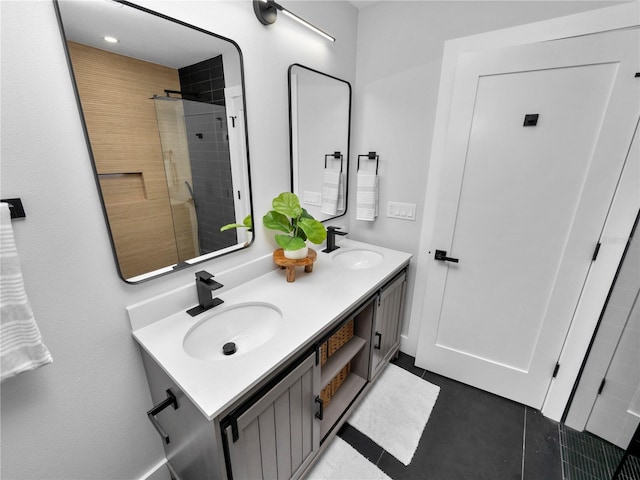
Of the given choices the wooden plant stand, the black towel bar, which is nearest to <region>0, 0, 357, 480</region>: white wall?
the black towel bar

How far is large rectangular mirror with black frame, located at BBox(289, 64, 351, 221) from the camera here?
1589 mm

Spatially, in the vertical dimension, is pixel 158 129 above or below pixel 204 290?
above

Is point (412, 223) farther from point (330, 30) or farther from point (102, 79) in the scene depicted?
point (102, 79)

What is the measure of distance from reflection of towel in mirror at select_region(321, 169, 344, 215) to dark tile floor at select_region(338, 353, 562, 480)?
140 centimetres

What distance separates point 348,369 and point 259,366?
3.56 feet

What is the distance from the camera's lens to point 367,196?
1984 mm

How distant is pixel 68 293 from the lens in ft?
2.97

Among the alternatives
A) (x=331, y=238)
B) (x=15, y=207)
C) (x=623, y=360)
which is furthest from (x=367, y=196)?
(x=15, y=207)

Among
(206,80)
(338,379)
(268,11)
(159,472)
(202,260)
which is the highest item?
(268,11)

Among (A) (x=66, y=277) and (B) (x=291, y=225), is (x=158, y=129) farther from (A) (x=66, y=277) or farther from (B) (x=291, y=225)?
(B) (x=291, y=225)

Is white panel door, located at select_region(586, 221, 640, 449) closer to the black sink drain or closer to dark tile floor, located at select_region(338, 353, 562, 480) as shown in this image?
dark tile floor, located at select_region(338, 353, 562, 480)

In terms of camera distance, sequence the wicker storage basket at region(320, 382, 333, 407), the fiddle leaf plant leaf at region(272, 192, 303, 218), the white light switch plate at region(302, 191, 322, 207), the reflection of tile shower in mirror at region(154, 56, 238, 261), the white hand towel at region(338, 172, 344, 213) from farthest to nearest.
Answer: the white hand towel at region(338, 172, 344, 213) → the white light switch plate at region(302, 191, 322, 207) → the wicker storage basket at region(320, 382, 333, 407) → the fiddle leaf plant leaf at region(272, 192, 303, 218) → the reflection of tile shower in mirror at region(154, 56, 238, 261)

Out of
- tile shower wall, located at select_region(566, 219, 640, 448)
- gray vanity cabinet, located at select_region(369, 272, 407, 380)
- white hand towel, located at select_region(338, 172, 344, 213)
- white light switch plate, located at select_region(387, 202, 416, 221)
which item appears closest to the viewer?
tile shower wall, located at select_region(566, 219, 640, 448)

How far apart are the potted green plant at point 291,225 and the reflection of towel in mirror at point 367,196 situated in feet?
2.14
